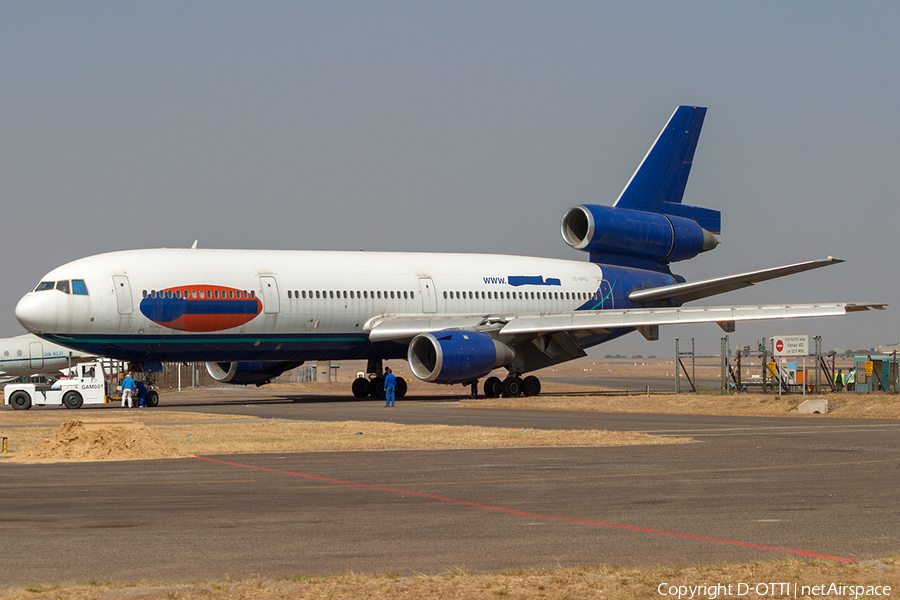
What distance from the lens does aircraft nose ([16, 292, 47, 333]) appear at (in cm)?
3394

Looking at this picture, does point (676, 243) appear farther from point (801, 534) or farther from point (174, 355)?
point (801, 534)

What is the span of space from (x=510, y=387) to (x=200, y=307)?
12085mm

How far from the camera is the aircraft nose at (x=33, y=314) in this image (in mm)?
33938

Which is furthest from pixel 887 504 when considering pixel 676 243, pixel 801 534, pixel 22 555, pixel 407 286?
pixel 676 243

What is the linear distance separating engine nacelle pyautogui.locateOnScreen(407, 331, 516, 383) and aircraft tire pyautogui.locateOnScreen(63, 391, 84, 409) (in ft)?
38.0

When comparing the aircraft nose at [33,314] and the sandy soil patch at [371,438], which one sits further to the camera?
the aircraft nose at [33,314]

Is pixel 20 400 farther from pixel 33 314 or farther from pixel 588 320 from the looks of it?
pixel 588 320

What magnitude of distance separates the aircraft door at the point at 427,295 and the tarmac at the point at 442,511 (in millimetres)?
22186

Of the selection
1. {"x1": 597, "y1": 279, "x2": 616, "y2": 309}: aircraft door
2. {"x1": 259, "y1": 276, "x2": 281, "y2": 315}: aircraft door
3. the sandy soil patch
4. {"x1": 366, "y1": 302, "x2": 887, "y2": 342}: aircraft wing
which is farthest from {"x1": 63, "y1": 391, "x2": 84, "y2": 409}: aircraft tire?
{"x1": 597, "y1": 279, "x2": 616, "y2": 309}: aircraft door

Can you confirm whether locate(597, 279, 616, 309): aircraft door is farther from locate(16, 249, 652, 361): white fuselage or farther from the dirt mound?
the dirt mound

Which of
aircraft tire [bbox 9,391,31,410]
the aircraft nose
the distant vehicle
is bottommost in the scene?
aircraft tire [bbox 9,391,31,410]

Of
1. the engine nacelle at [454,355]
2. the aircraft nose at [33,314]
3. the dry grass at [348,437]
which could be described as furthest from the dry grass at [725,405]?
the aircraft nose at [33,314]

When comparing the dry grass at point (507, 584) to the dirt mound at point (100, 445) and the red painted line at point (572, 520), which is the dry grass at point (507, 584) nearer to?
the red painted line at point (572, 520)

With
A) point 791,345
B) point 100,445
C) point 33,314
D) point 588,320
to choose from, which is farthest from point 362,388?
point 100,445
